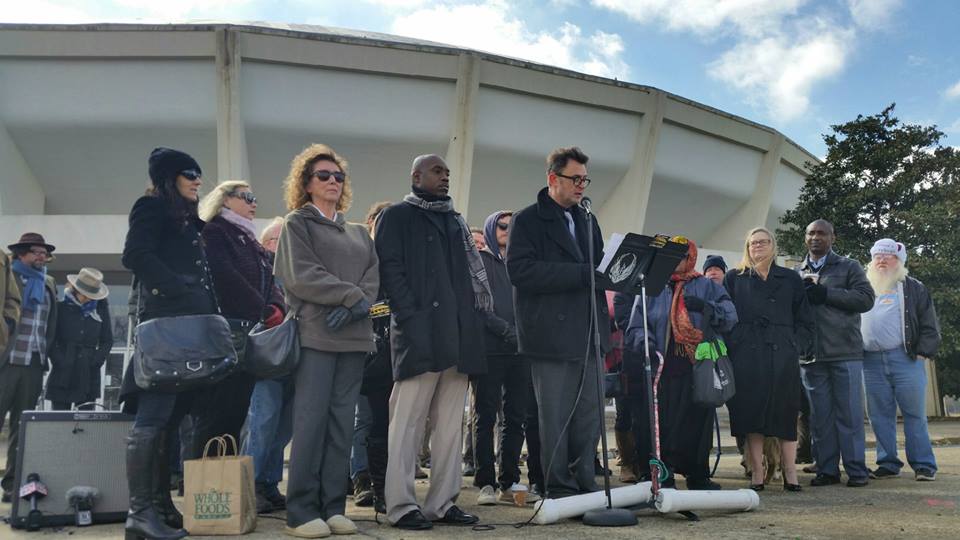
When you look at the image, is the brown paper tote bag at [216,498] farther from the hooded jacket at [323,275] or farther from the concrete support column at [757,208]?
the concrete support column at [757,208]

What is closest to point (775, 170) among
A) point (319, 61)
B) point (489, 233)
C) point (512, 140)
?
point (512, 140)

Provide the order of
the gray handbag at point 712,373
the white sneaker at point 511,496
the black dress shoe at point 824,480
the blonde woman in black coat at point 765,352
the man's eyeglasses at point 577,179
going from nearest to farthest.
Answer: the man's eyeglasses at point 577,179 → the white sneaker at point 511,496 → the gray handbag at point 712,373 → the blonde woman in black coat at point 765,352 → the black dress shoe at point 824,480

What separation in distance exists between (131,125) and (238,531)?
1614 centimetres

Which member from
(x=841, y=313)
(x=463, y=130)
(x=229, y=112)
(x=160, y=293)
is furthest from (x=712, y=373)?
(x=229, y=112)

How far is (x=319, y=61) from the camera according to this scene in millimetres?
17797

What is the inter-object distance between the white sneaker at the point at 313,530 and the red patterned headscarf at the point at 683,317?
2.96 m

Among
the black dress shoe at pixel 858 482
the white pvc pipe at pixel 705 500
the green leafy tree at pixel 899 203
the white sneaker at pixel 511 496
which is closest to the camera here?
the white pvc pipe at pixel 705 500

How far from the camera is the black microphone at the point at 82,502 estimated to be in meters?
4.21

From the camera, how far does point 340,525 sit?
395 cm

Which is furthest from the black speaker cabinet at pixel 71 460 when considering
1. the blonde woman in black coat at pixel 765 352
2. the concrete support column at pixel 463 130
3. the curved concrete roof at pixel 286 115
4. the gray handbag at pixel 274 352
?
the concrete support column at pixel 463 130

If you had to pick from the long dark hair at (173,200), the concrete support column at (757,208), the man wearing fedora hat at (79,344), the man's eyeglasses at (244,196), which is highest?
the concrete support column at (757,208)

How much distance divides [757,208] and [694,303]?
19547mm

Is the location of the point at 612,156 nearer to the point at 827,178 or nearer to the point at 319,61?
the point at 827,178

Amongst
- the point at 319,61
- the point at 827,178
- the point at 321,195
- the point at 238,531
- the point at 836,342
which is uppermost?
the point at 319,61
